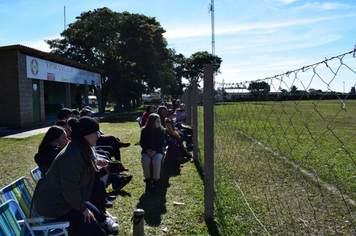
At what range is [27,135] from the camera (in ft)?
40.2

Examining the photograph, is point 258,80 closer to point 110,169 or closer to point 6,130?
point 110,169

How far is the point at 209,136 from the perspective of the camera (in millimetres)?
3771

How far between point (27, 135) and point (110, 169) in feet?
31.2

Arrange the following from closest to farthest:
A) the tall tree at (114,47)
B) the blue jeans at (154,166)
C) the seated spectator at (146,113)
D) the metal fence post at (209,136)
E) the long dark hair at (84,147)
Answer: the long dark hair at (84,147), the metal fence post at (209,136), the blue jeans at (154,166), the seated spectator at (146,113), the tall tree at (114,47)

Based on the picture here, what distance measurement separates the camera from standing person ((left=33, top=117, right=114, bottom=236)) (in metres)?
2.69

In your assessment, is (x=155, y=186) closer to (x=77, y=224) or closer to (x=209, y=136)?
(x=209, y=136)

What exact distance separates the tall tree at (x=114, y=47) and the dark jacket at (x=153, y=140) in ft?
76.9

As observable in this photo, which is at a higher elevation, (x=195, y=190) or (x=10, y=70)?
(x=10, y=70)

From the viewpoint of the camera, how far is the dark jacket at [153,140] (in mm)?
5305

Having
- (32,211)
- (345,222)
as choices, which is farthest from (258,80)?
(32,211)

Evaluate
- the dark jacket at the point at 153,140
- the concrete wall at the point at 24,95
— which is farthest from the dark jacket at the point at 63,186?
the concrete wall at the point at 24,95

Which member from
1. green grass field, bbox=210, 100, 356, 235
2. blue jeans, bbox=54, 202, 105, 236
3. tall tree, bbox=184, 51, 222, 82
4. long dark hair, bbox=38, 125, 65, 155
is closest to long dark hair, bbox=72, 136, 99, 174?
blue jeans, bbox=54, 202, 105, 236

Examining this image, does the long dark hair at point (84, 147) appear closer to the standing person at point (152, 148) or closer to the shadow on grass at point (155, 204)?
the shadow on grass at point (155, 204)

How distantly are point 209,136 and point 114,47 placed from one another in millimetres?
26033
